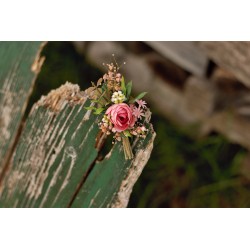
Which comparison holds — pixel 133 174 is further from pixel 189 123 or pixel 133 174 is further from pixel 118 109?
pixel 189 123

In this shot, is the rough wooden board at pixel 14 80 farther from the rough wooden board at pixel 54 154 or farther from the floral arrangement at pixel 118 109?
the floral arrangement at pixel 118 109

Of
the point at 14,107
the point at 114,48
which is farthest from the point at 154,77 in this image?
the point at 14,107

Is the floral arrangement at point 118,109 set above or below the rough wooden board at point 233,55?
below

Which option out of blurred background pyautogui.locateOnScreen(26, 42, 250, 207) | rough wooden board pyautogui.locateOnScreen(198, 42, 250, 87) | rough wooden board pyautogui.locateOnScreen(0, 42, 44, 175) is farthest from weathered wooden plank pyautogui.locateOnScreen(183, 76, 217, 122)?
rough wooden board pyautogui.locateOnScreen(0, 42, 44, 175)

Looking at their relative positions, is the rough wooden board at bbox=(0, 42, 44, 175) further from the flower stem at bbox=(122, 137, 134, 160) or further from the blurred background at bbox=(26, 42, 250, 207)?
the blurred background at bbox=(26, 42, 250, 207)

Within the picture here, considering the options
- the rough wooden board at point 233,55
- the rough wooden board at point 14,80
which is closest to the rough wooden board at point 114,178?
the rough wooden board at point 14,80

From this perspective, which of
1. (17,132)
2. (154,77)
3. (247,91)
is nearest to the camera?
(17,132)

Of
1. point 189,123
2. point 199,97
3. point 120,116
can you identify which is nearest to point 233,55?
point 199,97

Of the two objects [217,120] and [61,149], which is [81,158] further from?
[217,120]
